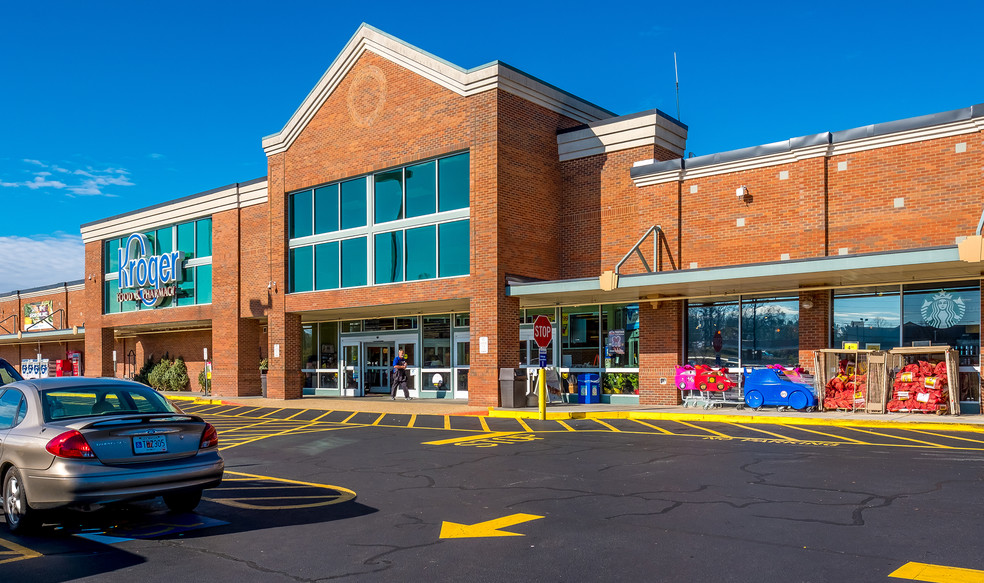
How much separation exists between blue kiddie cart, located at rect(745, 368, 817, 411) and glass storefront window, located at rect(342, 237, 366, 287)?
1303 cm

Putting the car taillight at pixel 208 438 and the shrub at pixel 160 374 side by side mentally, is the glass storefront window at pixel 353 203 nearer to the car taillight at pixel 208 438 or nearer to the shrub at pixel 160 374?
the shrub at pixel 160 374

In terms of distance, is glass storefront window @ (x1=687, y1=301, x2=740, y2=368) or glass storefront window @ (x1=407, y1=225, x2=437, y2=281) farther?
glass storefront window @ (x1=407, y1=225, x2=437, y2=281)

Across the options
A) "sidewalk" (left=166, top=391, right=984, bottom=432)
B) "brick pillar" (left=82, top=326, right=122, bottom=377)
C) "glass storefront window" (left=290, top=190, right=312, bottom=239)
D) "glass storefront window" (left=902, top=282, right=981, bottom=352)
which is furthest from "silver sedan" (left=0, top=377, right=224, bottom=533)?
"brick pillar" (left=82, top=326, right=122, bottom=377)

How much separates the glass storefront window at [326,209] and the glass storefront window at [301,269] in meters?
1.00

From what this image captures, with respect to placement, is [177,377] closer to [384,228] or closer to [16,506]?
[384,228]

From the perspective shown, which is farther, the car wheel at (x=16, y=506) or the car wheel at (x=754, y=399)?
the car wheel at (x=754, y=399)

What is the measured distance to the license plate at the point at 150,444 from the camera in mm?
7895

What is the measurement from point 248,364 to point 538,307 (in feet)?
45.1

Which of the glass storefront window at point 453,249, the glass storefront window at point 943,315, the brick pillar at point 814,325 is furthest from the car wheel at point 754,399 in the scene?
the glass storefront window at point 453,249

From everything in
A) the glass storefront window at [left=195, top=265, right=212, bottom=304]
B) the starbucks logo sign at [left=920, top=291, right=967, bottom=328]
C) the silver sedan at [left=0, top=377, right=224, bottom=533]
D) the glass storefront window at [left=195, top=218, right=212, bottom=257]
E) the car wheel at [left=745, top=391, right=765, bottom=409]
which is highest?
the glass storefront window at [left=195, top=218, right=212, bottom=257]

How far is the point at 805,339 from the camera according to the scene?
20.8 m

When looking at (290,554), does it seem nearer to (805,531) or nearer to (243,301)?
(805,531)

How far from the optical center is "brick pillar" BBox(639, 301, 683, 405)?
75.2 feet

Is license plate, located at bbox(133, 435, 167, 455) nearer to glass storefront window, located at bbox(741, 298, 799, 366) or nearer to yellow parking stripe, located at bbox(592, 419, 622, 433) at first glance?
yellow parking stripe, located at bbox(592, 419, 622, 433)
